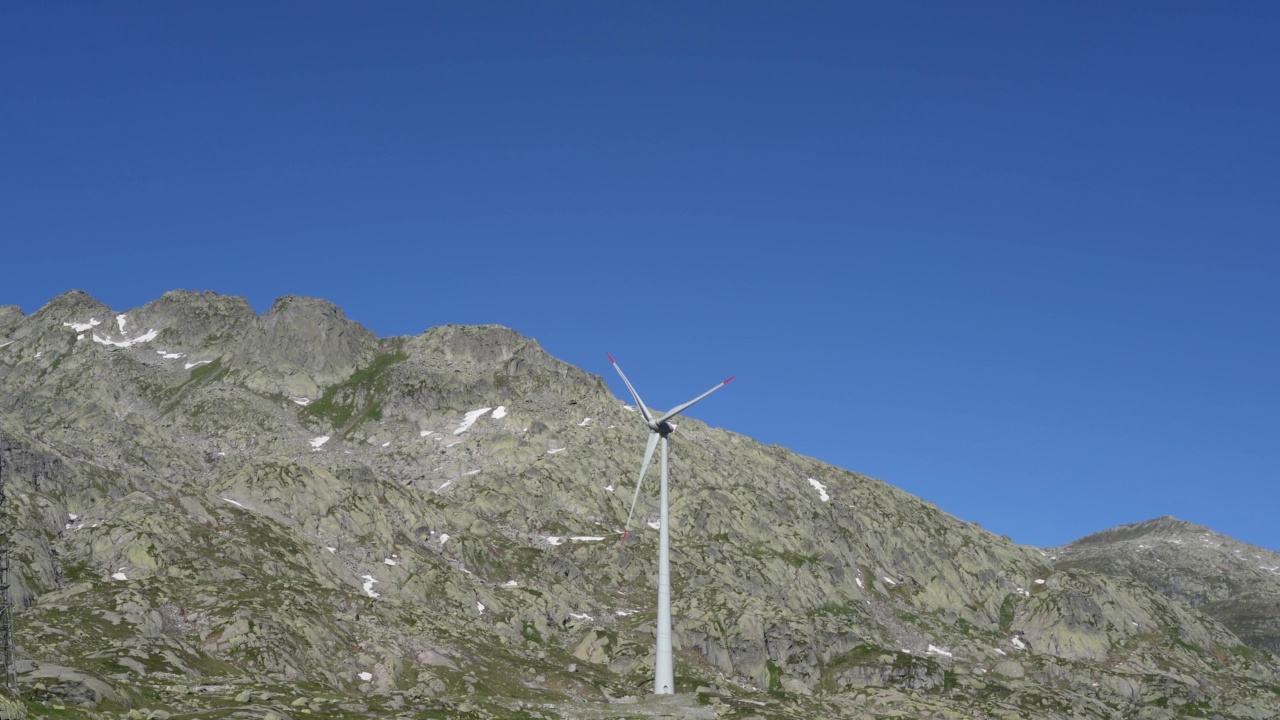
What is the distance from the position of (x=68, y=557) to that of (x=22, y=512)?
14542 millimetres

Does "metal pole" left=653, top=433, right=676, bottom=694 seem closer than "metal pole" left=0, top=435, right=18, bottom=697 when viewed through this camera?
No

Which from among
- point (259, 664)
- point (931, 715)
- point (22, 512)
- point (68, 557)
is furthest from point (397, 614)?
point (931, 715)

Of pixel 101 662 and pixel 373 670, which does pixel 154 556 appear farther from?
pixel 101 662

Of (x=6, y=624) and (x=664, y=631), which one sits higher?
(x=664, y=631)

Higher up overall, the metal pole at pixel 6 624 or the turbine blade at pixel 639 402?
the turbine blade at pixel 639 402

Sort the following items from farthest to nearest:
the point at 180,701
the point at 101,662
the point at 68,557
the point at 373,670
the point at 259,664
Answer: the point at 68,557 → the point at 373,670 → the point at 259,664 → the point at 101,662 → the point at 180,701

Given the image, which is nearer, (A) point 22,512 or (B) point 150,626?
(B) point 150,626

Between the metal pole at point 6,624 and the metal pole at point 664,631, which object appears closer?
the metal pole at point 6,624

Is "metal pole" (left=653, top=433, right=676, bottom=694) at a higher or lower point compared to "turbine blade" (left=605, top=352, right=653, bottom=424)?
lower

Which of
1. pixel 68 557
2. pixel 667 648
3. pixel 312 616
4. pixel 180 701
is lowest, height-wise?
pixel 180 701

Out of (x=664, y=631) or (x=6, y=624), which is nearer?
(x=6, y=624)

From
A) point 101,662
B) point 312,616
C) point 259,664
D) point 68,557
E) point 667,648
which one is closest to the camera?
point 667,648

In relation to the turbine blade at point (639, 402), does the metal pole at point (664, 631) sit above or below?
below

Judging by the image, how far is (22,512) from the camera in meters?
197
